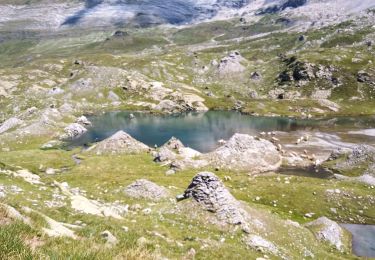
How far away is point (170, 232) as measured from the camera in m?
36.2

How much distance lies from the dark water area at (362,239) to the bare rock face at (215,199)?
2212 cm

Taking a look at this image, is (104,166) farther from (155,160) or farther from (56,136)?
(56,136)

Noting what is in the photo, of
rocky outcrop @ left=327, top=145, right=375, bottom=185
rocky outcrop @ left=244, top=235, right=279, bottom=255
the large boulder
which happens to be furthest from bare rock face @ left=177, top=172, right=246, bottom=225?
rocky outcrop @ left=327, top=145, right=375, bottom=185

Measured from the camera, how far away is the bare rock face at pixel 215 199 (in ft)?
158

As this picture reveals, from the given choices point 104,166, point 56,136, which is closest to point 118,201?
point 104,166

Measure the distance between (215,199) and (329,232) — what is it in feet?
67.9

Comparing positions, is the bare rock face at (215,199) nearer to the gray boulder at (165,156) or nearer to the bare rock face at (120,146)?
the gray boulder at (165,156)

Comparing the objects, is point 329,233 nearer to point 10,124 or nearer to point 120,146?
point 120,146

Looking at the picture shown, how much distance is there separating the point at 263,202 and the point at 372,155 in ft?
128

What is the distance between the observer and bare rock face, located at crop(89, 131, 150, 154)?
11425 centimetres

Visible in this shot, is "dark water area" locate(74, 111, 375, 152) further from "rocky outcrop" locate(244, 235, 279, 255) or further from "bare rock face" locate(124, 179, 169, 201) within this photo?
"rocky outcrop" locate(244, 235, 279, 255)

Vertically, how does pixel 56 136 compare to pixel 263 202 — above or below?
below

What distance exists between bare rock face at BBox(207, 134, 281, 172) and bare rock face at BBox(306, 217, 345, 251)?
139 feet

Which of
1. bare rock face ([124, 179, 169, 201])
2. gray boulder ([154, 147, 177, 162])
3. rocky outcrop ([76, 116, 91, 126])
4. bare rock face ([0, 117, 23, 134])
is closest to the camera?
bare rock face ([124, 179, 169, 201])
